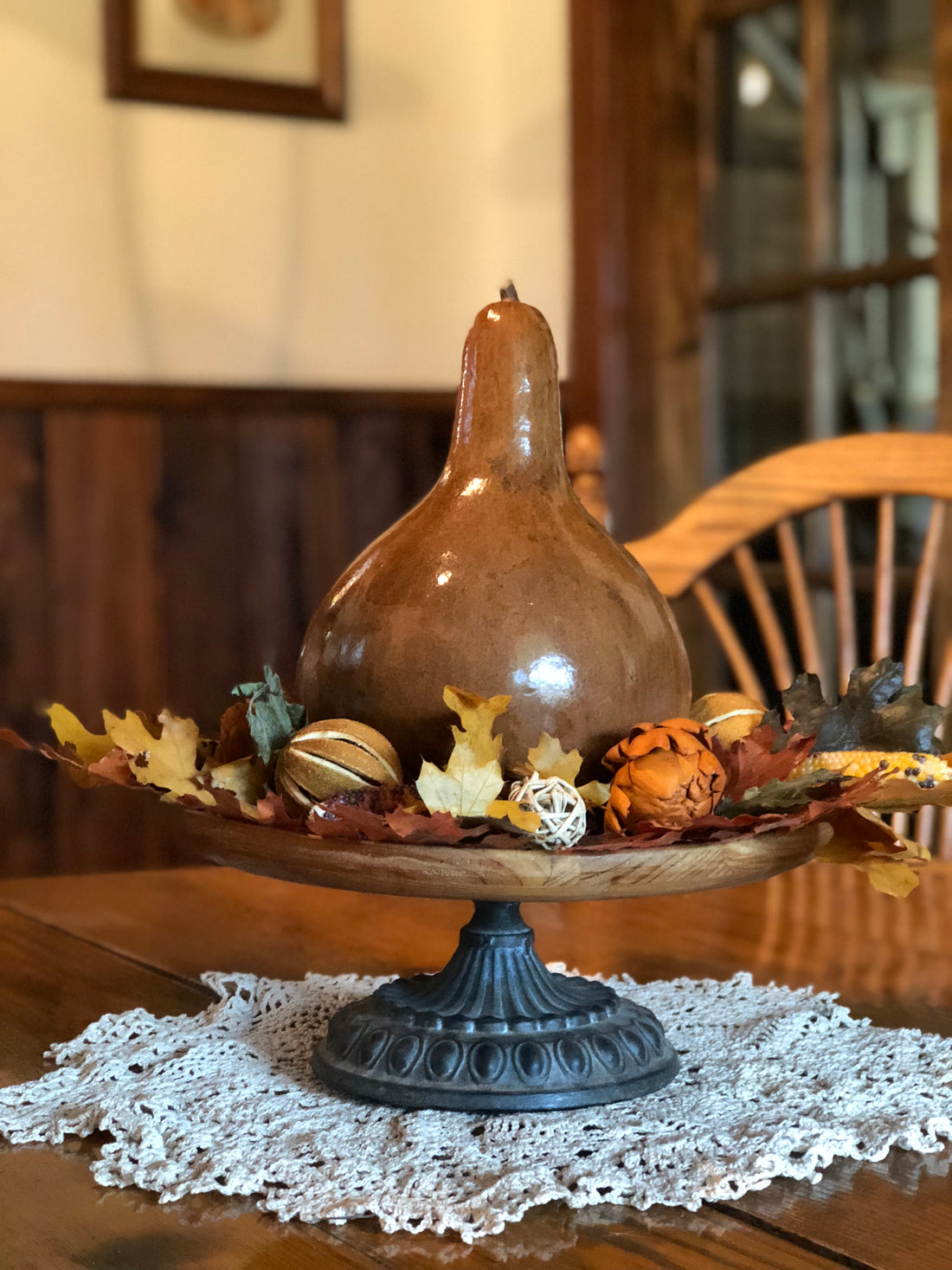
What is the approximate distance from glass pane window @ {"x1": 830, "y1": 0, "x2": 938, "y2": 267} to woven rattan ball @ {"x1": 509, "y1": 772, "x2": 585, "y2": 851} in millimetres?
1689

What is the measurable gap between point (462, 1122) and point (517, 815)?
14 cm

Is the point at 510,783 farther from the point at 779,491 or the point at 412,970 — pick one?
the point at 779,491

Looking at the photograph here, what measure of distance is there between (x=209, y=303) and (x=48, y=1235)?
188 cm

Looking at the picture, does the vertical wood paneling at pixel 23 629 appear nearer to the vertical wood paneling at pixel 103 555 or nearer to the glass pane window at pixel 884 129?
the vertical wood paneling at pixel 103 555

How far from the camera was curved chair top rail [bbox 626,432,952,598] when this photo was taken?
1269mm

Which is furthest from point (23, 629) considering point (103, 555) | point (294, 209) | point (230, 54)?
point (230, 54)

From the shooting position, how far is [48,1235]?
48 centimetres

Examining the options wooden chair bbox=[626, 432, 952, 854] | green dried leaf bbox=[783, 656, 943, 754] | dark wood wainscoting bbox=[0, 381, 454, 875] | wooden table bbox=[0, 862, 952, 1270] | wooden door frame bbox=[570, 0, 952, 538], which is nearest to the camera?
wooden table bbox=[0, 862, 952, 1270]

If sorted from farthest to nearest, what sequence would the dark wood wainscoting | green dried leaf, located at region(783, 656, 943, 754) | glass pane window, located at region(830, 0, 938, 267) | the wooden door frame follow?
the wooden door frame
the dark wood wainscoting
glass pane window, located at region(830, 0, 938, 267)
green dried leaf, located at region(783, 656, 943, 754)

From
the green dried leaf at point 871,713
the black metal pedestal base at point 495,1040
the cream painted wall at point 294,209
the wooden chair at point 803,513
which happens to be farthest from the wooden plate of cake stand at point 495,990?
the cream painted wall at point 294,209

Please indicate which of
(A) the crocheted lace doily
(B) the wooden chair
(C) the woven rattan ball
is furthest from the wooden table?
(B) the wooden chair

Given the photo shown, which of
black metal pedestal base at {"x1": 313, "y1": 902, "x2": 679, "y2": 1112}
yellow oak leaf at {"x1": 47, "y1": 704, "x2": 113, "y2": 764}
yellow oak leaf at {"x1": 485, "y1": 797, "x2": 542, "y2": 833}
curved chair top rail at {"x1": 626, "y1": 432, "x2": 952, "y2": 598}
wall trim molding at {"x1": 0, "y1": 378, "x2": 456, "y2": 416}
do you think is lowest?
black metal pedestal base at {"x1": 313, "y1": 902, "x2": 679, "y2": 1112}

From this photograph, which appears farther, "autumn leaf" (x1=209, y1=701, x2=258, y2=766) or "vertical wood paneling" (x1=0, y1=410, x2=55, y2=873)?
"vertical wood paneling" (x1=0, y1=410, x2=55, y2=873)

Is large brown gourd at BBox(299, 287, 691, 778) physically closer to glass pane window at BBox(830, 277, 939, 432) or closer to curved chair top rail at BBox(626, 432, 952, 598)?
curved chair top rail at BBox(626, 432, 952, 598)
